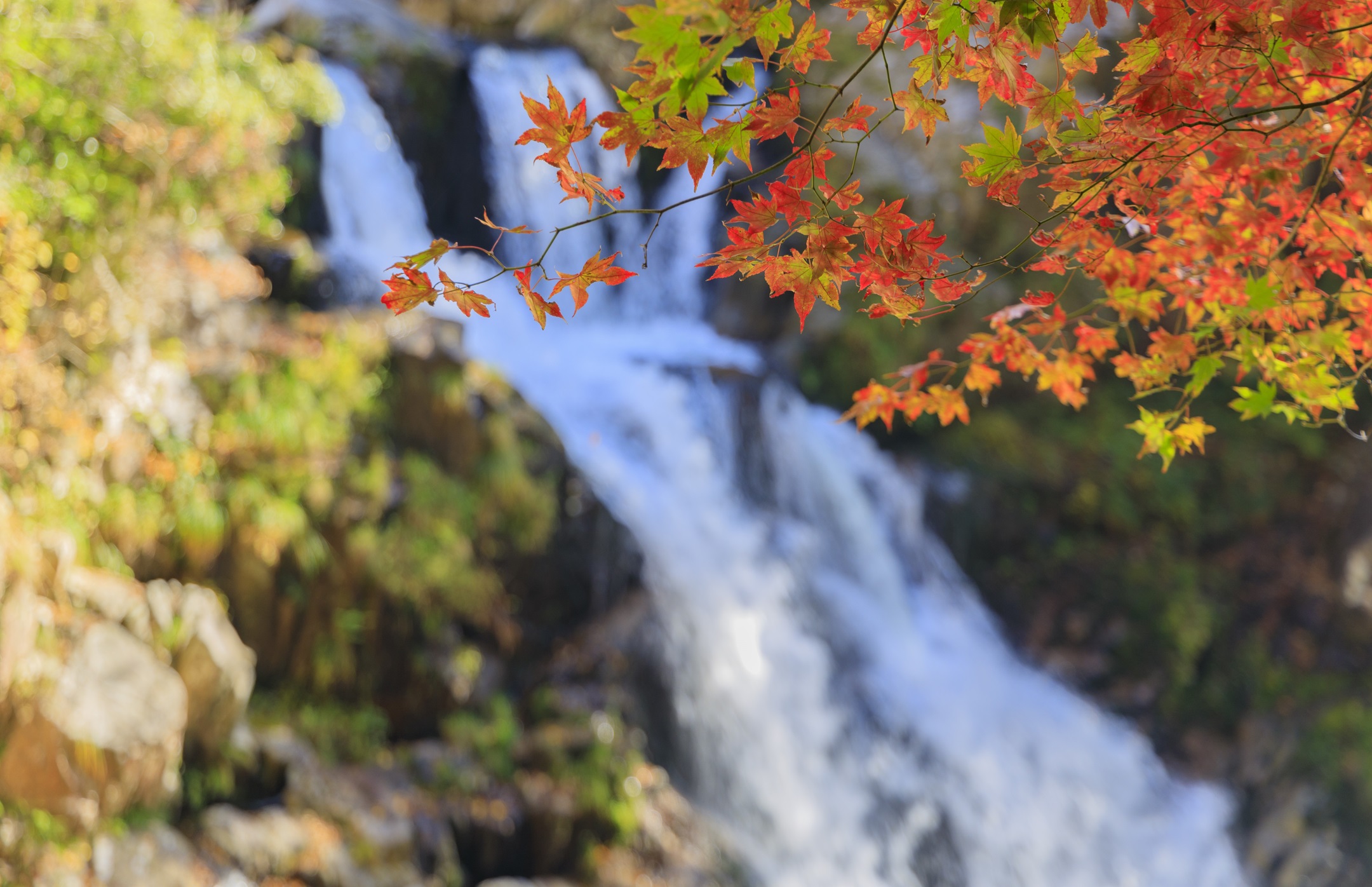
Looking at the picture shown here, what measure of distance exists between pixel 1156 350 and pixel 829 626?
5.33 m

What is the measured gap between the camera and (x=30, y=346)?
158 inches

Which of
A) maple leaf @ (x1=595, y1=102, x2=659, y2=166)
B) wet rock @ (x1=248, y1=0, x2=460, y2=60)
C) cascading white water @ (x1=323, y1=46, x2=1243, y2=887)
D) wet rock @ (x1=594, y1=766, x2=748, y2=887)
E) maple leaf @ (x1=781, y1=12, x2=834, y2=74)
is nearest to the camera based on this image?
maple leaf @ (x1=595, y1=102, x2=659, y2=166)

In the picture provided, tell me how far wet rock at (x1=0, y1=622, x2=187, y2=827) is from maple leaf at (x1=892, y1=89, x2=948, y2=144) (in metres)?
3.97

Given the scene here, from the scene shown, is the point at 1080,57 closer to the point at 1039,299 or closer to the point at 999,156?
the point at 999,156

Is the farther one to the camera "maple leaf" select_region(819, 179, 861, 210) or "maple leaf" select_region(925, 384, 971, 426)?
"maple leaf" select_region(925, 384, 971, 426)

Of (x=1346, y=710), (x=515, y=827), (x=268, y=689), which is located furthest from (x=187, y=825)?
(x=1346, y=710)

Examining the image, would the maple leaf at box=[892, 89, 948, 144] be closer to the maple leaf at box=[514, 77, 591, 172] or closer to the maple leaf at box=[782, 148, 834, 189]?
the maple leaf at box=[782, 148, 834, 189]

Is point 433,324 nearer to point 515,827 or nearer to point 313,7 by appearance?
point 515,827

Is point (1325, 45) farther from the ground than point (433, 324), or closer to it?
farther from the ground

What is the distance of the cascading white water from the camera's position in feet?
19.2

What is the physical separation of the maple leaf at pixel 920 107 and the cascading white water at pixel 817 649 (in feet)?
16.3

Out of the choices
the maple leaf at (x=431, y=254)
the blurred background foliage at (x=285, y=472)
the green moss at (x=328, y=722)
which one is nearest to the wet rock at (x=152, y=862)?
the blurred background foliage at (x=285, y=472)

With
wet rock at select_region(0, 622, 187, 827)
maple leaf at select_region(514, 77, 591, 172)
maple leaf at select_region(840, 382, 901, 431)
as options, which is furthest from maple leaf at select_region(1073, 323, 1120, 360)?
wet rock at select_region(0, 622, 187, 827)

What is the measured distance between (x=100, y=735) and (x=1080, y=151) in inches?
165
